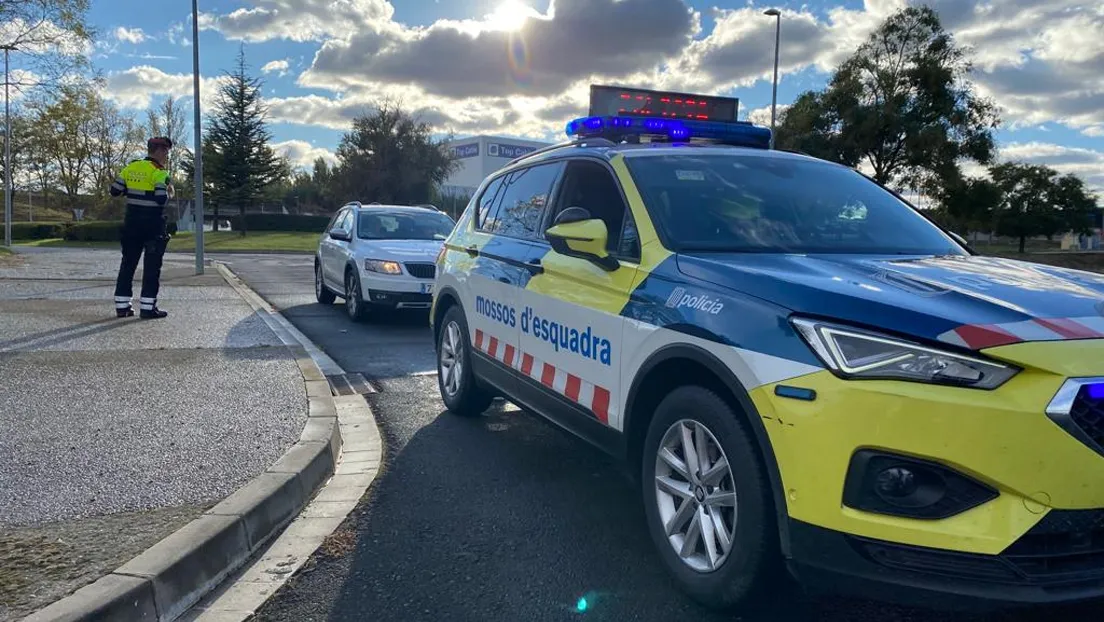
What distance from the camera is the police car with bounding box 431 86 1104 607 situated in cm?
231

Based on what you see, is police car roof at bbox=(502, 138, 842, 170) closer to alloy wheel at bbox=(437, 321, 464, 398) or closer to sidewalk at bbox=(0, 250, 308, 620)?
alloy wheel at bbox=(437, 321, 464, 398)

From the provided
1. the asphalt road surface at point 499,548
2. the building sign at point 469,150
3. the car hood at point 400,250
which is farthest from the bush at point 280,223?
the asphalt road surface at point 499,548

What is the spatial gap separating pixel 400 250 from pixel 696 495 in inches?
328

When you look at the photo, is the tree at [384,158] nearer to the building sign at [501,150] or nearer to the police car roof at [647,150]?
the building sign at [501,150]

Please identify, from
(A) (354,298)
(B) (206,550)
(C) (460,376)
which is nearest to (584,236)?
(B) (206,550)

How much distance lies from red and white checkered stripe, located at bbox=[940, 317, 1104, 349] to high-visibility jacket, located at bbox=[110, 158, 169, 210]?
979 cm

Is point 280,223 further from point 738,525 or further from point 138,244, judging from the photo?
point 738,525

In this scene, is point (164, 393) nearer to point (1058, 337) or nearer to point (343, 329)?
point (343, 329)

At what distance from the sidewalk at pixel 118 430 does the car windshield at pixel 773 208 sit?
2.51 meters

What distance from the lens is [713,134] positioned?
5219mm

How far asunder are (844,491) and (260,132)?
177ft

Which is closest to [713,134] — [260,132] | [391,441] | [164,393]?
[391,441]

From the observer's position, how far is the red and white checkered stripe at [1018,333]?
238cm

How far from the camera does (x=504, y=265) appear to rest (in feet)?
16.7
